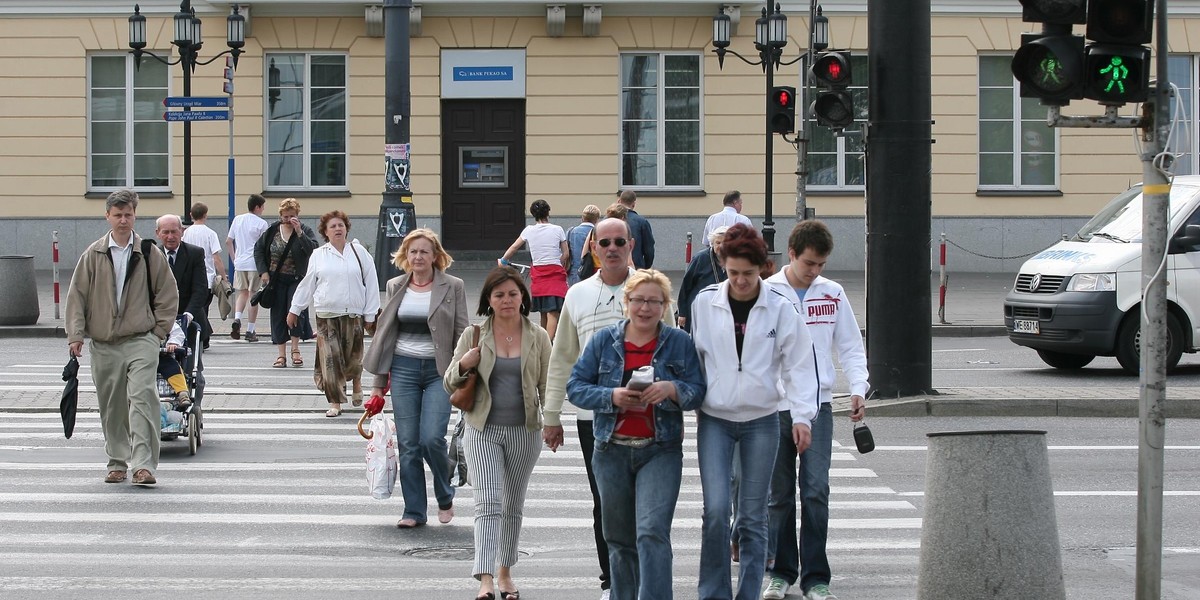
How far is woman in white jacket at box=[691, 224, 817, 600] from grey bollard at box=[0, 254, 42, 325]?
53.2 ft

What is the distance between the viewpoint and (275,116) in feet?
99.8

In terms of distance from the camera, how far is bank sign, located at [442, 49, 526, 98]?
2997cm

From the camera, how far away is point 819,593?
7.34 meters

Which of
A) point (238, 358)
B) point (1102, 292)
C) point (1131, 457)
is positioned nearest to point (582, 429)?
point (1131, 457)

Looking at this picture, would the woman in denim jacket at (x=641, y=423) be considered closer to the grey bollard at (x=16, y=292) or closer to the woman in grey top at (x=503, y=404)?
the woman in grey top at (x=503, y=404)

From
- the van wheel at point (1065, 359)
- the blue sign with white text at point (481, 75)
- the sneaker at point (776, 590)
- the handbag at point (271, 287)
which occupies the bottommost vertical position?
the sneaker at point (776, 590)

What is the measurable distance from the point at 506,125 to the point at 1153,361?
24335mm

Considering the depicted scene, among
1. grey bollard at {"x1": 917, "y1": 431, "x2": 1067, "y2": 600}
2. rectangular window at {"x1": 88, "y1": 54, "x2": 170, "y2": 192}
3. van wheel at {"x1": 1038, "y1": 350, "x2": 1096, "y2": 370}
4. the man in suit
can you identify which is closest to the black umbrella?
the man in suit

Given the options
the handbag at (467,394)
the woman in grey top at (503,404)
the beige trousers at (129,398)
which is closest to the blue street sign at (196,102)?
the beige trousers at (129,398)

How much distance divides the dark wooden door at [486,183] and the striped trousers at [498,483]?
22.8 meters

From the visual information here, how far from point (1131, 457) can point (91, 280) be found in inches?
290

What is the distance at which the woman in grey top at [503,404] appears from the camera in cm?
759

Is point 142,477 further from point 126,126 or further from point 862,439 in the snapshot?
point 126,126

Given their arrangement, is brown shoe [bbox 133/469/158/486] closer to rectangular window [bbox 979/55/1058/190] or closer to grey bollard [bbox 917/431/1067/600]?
grey bollard [bbox 917/431/1067/600]
